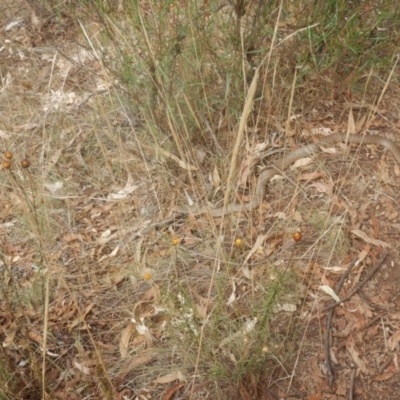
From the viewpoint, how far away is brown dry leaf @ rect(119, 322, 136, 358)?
7.58 ft

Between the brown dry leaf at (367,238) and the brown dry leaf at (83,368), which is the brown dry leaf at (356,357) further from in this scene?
the brown dry leaf at (83,368)

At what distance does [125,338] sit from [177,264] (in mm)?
455

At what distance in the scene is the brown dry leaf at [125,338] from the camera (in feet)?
7.58

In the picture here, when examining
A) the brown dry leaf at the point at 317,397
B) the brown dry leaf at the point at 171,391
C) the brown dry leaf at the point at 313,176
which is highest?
the brown dry leaf at the point at 313,176

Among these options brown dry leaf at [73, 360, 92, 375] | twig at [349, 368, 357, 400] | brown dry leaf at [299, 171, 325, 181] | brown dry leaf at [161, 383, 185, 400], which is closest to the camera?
twig at [349, 368, 357, 400]

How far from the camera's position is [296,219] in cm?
262

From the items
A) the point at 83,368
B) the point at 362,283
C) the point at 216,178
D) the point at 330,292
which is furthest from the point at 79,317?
the point at 362,283

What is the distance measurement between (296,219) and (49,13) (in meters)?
3.00

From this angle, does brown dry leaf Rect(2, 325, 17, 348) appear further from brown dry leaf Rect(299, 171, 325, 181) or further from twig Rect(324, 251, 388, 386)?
brown dry leaf Rect(299, 171, 325, 181)

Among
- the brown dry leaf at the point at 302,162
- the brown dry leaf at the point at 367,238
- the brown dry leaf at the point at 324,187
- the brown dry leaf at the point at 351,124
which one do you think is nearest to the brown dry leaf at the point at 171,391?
the brown dry leaf at the point at 367,238

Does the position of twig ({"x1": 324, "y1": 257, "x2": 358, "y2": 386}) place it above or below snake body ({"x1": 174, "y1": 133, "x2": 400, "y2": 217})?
below

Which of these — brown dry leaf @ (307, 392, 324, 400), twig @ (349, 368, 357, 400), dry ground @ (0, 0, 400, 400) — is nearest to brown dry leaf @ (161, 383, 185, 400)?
dry ground @ (0, 0, 400, 400)

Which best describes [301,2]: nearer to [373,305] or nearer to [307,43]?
[307,43]

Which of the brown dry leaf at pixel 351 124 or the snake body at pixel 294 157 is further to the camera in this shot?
the brown dry leaf at pixel 351 124
